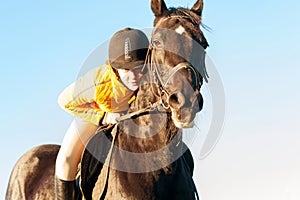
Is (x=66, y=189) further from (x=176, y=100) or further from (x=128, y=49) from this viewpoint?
(x=176, y=100)

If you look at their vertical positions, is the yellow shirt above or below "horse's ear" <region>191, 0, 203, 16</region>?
below

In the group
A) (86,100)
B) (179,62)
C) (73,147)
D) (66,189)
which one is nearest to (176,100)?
(179,62)

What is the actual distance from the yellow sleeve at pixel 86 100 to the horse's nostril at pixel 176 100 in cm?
148

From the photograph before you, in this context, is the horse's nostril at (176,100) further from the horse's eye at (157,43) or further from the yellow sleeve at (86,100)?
the yellow sleeve at (86,100)

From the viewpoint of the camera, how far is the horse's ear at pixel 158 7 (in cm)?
739

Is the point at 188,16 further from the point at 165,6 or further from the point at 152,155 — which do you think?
the point at 152,155

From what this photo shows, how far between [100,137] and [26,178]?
2911mm

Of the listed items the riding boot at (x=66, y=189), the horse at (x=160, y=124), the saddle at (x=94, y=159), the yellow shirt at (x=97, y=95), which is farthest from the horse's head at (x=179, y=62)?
the riding boot at (x=66, y=189)

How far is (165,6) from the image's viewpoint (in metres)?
7.45

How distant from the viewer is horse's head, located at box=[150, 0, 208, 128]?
6.63 m

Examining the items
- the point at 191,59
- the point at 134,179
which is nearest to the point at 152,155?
the point at 134,179

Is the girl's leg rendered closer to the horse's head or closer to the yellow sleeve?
the yellow sleeve

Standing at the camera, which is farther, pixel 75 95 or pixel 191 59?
pixel 75 95

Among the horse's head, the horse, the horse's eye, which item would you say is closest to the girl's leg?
the horse
